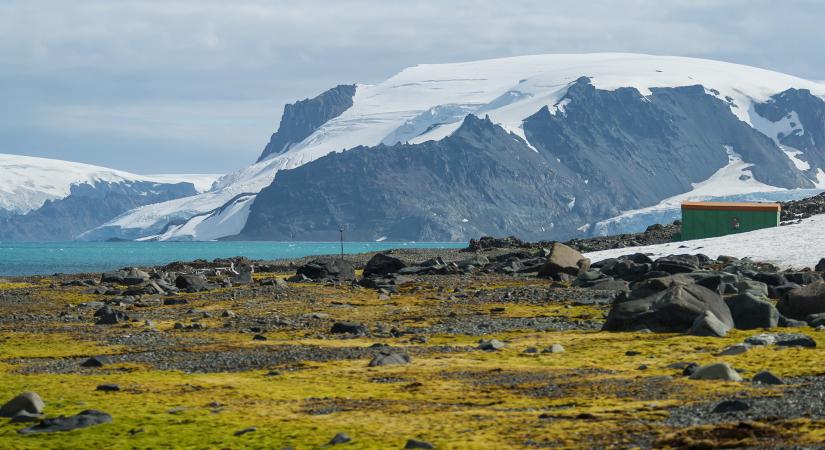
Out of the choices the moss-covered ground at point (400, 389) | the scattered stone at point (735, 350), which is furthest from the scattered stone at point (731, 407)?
the scattered stone at point (735, 350)

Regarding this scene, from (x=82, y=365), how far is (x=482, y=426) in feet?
46.7

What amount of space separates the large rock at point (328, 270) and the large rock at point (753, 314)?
37569mm

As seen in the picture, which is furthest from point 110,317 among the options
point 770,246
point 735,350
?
point 770,246

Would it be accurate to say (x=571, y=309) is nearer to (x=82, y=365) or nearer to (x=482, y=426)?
(x=82, y=365)

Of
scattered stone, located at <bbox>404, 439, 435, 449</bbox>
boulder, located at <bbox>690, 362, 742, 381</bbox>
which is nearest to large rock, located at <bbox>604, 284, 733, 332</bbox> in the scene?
boulder, located at <bbox>690, 362, 742, 381</bbox>

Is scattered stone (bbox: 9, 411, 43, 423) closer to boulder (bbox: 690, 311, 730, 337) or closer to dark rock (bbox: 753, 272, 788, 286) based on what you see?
boulder (bbox: 690, 311, 730, 337)

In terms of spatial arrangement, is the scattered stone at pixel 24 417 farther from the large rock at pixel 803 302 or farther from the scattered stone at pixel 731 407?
the large rock at pixel 803 302

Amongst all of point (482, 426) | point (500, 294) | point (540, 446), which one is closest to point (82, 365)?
point (482, 426)

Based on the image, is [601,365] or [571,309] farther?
[571,309]

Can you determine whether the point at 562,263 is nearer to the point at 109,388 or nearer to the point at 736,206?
the point at 736,206

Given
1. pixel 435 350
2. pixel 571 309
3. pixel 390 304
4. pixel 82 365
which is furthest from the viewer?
pixel 390 304

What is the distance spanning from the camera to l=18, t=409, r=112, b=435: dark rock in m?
22.2

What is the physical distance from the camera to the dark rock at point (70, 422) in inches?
874

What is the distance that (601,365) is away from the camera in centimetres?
2934
